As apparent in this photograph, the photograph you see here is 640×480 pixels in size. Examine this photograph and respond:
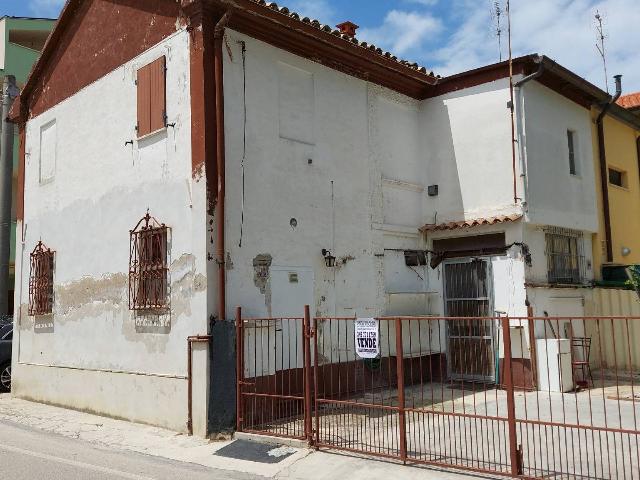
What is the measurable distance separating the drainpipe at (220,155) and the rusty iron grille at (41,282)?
5.29 m

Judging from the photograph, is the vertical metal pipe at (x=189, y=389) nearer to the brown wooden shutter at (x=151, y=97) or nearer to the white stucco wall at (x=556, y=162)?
the brown wooden shutter at (x=151, y=97)

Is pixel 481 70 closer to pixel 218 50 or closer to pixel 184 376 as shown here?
pixel 218 50

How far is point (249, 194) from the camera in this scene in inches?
376

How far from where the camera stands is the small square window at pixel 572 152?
13.5m

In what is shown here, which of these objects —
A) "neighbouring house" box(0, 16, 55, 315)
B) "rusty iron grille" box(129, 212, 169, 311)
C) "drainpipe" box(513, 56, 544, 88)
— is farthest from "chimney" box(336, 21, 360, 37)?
"neighbouring house" box(0, 16, 55, 315)

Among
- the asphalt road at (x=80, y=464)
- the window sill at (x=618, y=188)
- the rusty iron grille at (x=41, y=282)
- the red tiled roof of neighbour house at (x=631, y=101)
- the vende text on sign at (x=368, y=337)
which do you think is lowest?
the asphalt road at (x=80, y=464)

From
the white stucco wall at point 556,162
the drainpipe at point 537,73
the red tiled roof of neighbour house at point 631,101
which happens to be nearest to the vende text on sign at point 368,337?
the white stucco wall at point 556,162

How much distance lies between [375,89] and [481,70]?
7.02 ft

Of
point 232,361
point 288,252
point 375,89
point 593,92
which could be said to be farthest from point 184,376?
point 593,92

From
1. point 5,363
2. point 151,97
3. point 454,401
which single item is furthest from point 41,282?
point 454,401

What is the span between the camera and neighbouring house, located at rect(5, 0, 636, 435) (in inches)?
365

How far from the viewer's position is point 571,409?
9.44 meters

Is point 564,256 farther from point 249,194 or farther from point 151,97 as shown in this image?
point 151,97

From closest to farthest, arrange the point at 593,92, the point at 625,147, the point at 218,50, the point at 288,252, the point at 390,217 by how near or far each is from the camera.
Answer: the point at 218,50, the point at 288,252, the point at 390,217, the point at 593,92, the point at 625,147
